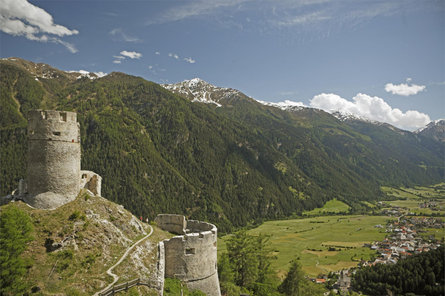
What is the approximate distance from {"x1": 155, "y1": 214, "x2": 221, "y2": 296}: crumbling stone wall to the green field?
7723 cm

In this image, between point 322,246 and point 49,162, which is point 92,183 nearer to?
Result: point 49,162

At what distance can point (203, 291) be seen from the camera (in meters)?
28.2

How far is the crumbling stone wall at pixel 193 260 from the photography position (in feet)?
88.5

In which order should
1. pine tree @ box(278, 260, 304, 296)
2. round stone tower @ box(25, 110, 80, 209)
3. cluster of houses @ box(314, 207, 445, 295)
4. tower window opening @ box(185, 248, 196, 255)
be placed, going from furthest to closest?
cluster of houses @ box(314, 207, 445, 295), pine tree @ box(278, 260, 304, 296), tower window opening @ box(185, 248, 196, 255), round stone tower @ box(25, 110, 80, 209)

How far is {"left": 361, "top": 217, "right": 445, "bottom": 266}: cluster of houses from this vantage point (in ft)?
400

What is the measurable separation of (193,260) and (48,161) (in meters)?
16.4

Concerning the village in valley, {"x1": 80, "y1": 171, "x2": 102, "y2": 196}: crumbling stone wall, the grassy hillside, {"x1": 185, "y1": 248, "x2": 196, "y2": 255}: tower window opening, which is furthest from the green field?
the grassy hillside

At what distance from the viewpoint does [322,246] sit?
154250 millimetres

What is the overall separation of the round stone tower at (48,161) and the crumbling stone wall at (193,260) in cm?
1103

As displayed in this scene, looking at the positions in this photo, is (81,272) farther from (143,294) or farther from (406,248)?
(406,248)

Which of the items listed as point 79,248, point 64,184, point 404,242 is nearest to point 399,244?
point 404,242

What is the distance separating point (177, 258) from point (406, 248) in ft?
483

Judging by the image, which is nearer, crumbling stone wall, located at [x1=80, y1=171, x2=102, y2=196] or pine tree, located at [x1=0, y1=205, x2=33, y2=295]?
pine tree, located at [x1=0, y1=205, x2=33, y2=295]

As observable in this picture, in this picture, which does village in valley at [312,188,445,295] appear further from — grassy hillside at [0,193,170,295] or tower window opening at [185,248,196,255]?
grassy hillside at [0,193,170,295]
